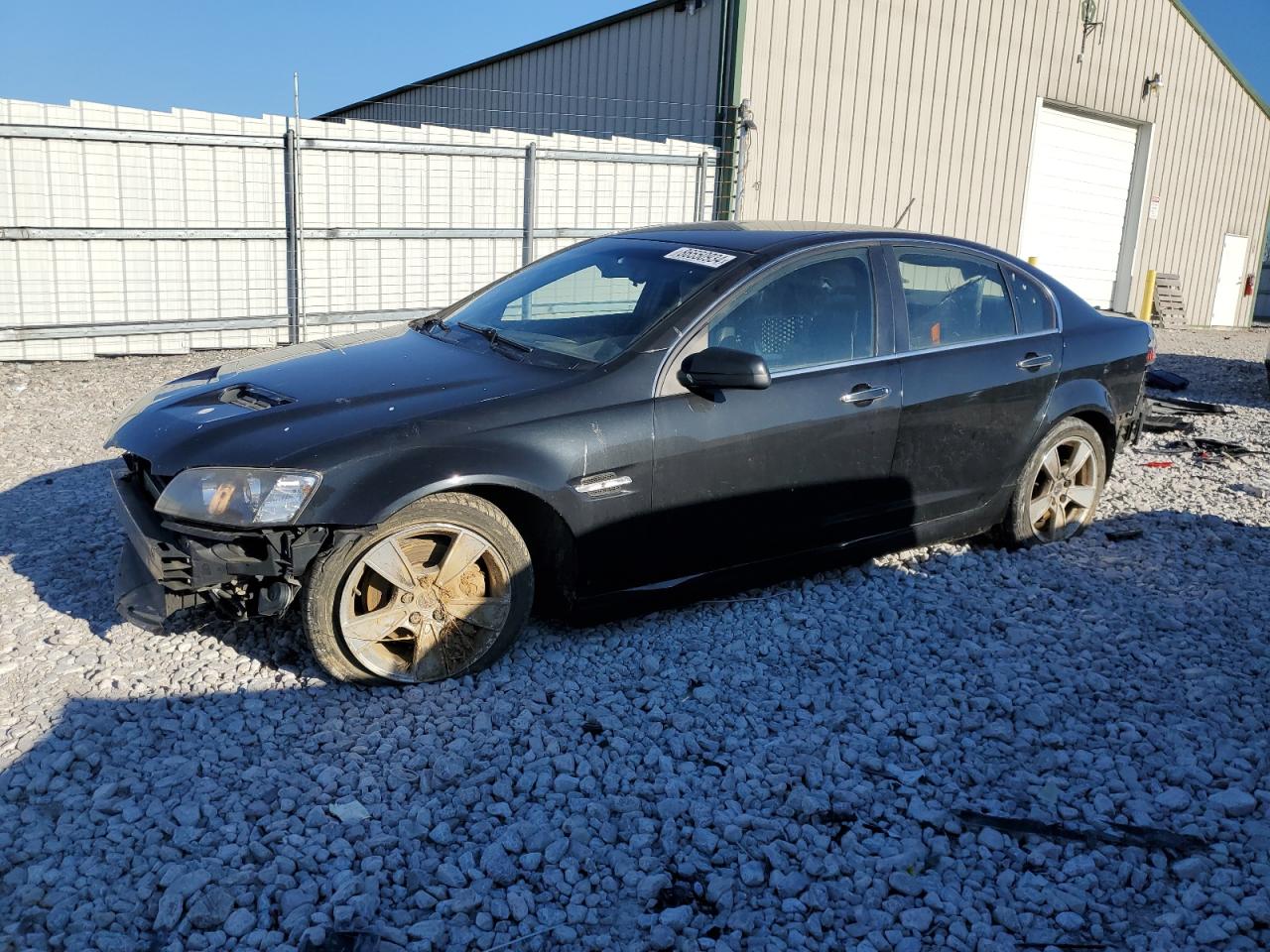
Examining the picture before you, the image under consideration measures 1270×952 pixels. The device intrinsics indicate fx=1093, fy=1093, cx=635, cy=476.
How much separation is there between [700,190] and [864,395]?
921 cm

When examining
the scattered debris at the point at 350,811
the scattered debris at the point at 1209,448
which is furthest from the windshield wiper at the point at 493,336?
the scattered debris at the point at 1209,448

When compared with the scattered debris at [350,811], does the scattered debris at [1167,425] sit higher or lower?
higher

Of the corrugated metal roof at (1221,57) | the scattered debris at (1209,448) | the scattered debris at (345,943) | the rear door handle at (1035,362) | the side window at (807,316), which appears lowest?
the scattered debris at (345,943)

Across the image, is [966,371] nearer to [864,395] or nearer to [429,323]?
[864,395]

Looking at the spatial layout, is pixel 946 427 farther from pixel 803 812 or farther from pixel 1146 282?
pixel 1146 282

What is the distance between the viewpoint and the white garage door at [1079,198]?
59.5ft

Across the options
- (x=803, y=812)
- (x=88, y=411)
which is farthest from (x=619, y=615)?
(x=88, y=411)

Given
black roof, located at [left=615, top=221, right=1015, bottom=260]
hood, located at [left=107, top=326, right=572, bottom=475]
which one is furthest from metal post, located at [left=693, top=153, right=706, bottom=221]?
hood, located at [left=107, top=326, right=572, bottom=475]

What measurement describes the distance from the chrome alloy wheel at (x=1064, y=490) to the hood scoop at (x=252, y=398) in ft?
12.2

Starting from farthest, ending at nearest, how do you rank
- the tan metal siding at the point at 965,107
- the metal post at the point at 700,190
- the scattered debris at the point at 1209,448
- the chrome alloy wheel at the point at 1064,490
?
the tan metal siding at the point at 965,107 < the metal post at the point at 700,190 < the scattered debris at the point at 1209,448 < the chrome alloy wheel at the point at 1064,490

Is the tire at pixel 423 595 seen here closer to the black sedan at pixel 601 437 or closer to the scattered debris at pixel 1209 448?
the black sedan at pixel 601 437

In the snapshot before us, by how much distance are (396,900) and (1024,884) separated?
5.48 ft

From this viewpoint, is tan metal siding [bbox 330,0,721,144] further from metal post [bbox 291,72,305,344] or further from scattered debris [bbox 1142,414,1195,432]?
scattered debris [bbox 1142,414,1195,432]

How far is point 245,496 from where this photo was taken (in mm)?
3596
